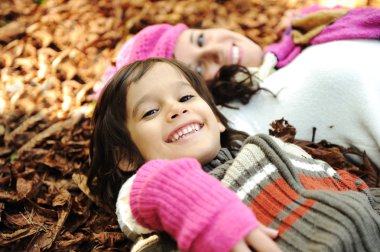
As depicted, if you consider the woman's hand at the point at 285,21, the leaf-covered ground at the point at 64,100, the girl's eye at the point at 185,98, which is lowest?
the leaf-covered ground at the point at 64,100

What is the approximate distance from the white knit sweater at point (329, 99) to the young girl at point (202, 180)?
361mm

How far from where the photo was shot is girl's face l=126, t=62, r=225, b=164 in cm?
167

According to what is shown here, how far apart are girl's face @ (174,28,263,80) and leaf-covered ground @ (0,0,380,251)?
0.76 meters

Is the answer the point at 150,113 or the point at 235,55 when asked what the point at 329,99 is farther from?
the point at 150,113

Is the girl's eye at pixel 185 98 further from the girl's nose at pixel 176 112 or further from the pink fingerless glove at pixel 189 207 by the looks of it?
the pink fingerless glove at pixel 189 207

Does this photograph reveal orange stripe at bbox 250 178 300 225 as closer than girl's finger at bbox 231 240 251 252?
No

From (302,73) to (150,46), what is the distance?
1133 millimetres

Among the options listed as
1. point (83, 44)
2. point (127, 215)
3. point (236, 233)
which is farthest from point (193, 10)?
point (236, 233)

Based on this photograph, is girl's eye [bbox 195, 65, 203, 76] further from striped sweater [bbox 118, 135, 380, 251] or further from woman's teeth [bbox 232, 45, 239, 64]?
striped sweater [bbox 118, 135, 380, 251]

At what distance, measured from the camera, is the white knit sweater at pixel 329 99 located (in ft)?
6.65

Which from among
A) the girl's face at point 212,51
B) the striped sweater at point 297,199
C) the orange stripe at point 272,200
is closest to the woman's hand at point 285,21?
the girl's face at point 212,51

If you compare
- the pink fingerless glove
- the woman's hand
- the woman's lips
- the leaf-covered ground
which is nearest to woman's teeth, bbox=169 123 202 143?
the pink fingerless glove

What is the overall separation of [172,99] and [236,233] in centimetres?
81

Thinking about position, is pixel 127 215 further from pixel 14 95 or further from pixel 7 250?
pixel 14 95
